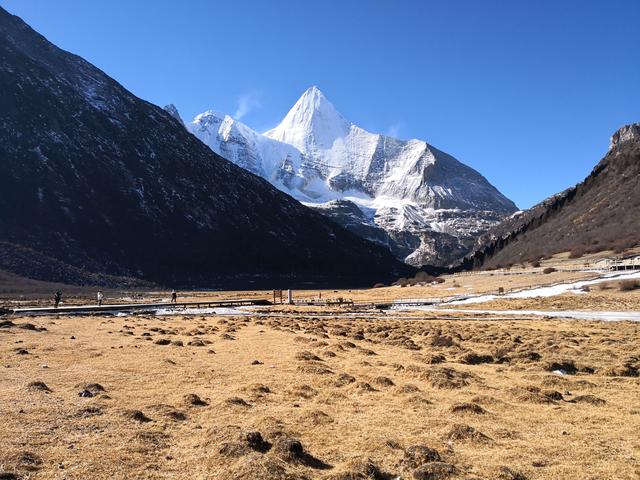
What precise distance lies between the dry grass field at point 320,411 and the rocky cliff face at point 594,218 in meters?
98.6

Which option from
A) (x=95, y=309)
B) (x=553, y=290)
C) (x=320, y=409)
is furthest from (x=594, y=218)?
(x=320, y=409)

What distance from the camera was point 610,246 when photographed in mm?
106312

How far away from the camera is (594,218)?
141000 mm

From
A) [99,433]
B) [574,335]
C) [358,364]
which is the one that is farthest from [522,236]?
[99,433]

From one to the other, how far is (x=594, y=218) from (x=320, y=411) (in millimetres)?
150038

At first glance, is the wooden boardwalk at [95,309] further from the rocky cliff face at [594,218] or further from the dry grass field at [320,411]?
the rocky cliff face at [594,218]

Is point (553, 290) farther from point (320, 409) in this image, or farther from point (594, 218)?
point (594, 218)

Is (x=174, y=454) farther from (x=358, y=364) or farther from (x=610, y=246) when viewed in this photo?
(x=610, y=246)

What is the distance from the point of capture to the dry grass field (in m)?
9.52

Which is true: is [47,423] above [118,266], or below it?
Result: below

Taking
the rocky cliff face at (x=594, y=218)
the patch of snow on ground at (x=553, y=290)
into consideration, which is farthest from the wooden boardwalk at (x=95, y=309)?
the rocky cliff face at (x=594, y=218)

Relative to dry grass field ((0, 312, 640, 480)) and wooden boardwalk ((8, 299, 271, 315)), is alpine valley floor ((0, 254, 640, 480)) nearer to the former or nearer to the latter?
dry grass field ((0, 312, 640, 480))

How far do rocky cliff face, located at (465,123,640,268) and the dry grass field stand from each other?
9864 centimetres

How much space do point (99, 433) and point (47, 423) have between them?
157 cm
